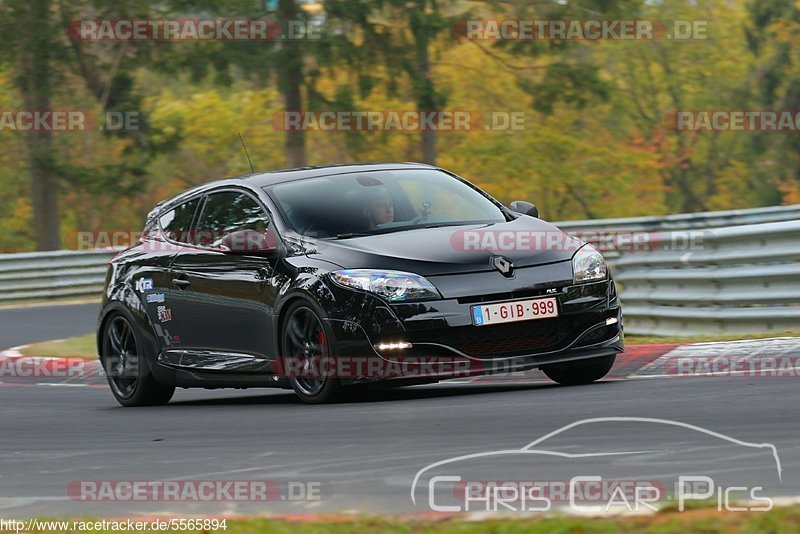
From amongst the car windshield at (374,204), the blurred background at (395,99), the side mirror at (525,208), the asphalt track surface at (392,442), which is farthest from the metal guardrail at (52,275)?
the side mirror at (525,208)

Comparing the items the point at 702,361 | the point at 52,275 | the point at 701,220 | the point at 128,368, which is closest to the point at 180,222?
the point at 128,368

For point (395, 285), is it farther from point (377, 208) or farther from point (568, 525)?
point (568, 525)

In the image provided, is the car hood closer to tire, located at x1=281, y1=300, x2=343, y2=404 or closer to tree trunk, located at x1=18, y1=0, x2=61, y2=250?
tire, located at x1=281, y1=300, x2=343, y2=404

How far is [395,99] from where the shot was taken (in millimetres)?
49875

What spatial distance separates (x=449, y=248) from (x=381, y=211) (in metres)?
0.89

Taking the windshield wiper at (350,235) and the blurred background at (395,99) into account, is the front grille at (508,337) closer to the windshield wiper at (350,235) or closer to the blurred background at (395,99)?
the windshield wiper at (350,235)

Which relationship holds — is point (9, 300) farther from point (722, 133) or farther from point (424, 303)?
point (722, 133)

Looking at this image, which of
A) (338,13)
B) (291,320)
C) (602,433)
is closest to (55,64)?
(338,13)

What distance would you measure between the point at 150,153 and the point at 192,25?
3932mm

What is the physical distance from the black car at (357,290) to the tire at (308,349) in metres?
0.01

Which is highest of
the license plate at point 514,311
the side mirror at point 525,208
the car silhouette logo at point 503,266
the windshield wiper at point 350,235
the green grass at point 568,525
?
the side mirror at point 525,208

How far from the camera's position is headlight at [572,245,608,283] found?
30.3 feet

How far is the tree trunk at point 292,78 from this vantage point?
37.1 meters

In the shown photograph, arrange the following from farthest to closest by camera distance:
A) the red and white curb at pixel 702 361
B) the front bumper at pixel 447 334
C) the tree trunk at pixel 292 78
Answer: the tree trunk at pixel 292 78 < the red and white curb at pixel 702 361 < the front bumper at pixel 447 334
